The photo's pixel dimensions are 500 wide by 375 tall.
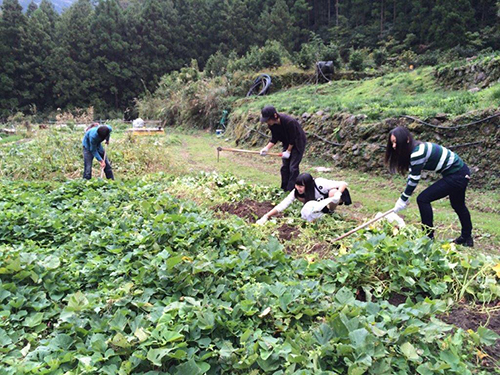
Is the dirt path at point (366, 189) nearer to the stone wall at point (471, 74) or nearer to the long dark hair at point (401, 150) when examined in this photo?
the long dark hair at point (401, 150)

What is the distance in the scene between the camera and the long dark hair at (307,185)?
411 centimetres

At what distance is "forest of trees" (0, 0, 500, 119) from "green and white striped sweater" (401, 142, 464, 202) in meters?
27.3

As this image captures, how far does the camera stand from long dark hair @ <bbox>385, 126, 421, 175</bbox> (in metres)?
3.82

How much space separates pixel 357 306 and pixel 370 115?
6.99 meters

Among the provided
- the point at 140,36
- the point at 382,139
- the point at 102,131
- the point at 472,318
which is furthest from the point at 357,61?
the point at 140,36

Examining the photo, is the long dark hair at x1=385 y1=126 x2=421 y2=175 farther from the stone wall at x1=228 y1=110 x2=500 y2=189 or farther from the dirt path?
the stone wall at x1=228 y1=110 x2=500 y2=189

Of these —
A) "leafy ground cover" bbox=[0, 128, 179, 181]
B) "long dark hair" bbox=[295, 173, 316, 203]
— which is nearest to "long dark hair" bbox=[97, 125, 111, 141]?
"leafy ground cover" bbox=[0, 128, 179, 181]

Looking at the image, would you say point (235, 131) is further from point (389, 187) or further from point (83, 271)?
point (83, 271)

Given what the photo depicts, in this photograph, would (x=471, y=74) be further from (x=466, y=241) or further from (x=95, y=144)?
(x=95, y=144)

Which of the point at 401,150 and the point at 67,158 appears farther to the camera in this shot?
the point at 67,158

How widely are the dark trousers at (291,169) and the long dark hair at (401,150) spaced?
173 centimetres

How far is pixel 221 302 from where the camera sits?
234cm

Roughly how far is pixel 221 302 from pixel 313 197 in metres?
2.23

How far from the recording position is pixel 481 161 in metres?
6.57
